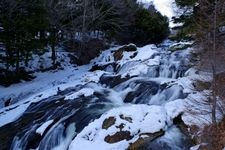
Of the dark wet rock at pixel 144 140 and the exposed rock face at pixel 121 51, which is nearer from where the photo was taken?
the dark wet rock at pixel 144 140

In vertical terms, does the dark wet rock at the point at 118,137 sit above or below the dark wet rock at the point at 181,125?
below

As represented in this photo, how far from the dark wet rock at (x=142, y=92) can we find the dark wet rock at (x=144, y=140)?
145 inches

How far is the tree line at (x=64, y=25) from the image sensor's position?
22.1m

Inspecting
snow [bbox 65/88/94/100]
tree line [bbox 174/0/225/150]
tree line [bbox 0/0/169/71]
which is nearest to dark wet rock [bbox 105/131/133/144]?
tree line [bbox 174/0/225/150]

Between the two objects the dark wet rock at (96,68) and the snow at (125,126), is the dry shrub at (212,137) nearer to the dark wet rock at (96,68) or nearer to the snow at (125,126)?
the snow at (125,126)

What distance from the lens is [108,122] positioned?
522 inches

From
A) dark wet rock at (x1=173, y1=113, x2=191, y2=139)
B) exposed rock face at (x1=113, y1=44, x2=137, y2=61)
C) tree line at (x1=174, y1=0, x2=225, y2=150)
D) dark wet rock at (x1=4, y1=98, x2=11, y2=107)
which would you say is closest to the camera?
tree line at (x1=174, y1=0, x2=225, y2=150)

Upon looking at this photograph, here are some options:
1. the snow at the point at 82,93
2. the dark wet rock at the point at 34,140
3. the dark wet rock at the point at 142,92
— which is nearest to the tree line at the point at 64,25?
the snow at the point at 82,93

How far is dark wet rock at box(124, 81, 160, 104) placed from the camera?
52.5 ft

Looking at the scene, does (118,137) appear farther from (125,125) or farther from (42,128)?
(42,128)

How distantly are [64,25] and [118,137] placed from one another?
54.2 ft

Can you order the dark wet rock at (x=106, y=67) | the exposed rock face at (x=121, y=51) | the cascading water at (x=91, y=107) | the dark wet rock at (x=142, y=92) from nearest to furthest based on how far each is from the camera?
1. the cascading water at (x=91, y=107)
2. the dark wet rock at (x=142, y=92)
3. the dark wet rock at (x=106, y=67)
4. the exposed rock face at (x=121, y=51)

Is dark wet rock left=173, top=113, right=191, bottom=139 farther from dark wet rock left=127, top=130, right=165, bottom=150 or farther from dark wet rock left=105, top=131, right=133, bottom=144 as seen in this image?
dark wet rock left=105, top=131, right=133, bottom=144

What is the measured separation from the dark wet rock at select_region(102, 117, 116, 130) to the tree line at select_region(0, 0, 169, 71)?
1049 cm
